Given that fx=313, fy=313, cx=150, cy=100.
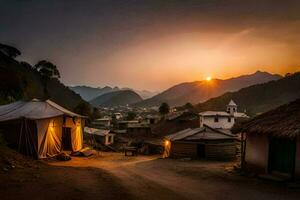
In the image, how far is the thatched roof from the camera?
57.3 ft

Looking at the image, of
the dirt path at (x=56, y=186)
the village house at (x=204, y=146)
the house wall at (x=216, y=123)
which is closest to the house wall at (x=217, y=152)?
the village house at (x=204, y=146)

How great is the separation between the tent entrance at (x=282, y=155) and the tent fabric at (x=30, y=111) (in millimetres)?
18510

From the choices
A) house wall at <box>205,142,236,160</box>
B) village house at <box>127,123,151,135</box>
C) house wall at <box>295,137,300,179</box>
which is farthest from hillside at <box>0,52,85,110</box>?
house wall at <box>295,137,300,179</box>

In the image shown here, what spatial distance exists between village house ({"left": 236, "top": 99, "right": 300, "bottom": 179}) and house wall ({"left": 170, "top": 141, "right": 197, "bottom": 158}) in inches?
520

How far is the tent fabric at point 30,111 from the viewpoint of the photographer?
89.4 feet

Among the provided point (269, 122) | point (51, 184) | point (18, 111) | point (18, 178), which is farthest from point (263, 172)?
point (18, 111)

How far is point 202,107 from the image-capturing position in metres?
149

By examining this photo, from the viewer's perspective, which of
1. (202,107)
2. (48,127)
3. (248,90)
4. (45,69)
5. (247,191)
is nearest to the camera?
(247,191)

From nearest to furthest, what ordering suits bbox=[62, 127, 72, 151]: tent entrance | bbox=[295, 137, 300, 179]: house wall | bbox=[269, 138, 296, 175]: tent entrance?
bbox=[295, 137, 300, 179]: house wall, bbox=[269, 138, 296, 175]: tent entrance, bbox=[62, 127, 72, 151]: tent entrance

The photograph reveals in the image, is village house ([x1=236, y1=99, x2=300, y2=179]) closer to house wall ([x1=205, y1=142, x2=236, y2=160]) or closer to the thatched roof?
the thatched roof

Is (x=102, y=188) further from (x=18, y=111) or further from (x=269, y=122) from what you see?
(x=18, y=111)

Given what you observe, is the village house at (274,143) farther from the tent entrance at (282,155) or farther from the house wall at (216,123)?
the house wall at (216,123)

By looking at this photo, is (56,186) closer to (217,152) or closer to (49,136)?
(49,136)

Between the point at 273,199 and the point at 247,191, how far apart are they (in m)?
1.69
